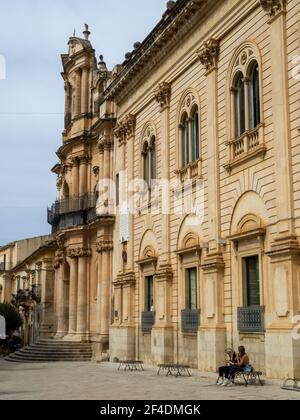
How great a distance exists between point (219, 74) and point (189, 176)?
361cm

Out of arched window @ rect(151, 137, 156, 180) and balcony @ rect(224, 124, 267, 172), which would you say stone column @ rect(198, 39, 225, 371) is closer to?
balcony @ rect(224, 124, 267, 172)

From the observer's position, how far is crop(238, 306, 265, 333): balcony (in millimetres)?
18297

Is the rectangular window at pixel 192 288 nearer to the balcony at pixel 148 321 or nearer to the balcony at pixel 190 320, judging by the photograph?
the balcony at pixel 190 320

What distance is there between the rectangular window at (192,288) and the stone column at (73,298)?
497 inches

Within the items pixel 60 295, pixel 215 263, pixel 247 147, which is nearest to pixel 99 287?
pixel 60 295

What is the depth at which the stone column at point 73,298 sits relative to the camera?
34.4 meters

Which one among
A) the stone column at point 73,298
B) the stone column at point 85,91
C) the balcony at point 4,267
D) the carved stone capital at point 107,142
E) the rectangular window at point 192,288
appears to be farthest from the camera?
the balcony at point 4,267

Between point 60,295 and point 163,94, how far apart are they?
15.7 m

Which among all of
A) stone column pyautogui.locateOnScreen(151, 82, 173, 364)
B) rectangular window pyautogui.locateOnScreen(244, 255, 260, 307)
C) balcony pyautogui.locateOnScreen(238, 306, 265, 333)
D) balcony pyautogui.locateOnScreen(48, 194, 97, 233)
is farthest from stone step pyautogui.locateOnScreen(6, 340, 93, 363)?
rectangular window pyautogui.locateOnScreen(244, 255, 260, 307)

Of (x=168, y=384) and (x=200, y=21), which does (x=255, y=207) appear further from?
(x=200, y=21)

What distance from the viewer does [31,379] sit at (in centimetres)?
2098

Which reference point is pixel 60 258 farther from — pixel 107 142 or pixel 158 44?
pixel 158 44

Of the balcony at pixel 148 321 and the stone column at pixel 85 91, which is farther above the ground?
the stone column at pixel 85 91

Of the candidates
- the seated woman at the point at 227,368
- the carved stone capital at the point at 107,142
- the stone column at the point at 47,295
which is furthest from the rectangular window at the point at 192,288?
the stone column at the point at 47,295
